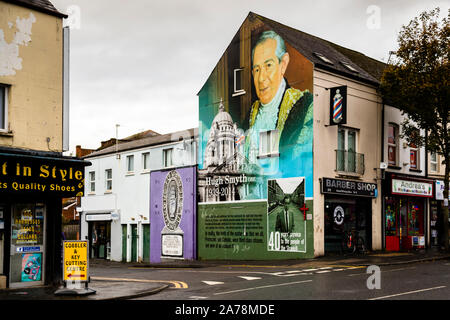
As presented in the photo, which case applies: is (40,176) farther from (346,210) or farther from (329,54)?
(329,54)

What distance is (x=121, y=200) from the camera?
38.3 meters

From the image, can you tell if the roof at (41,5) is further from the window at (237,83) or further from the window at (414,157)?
the window at (414,157)

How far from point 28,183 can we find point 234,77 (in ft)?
53.7

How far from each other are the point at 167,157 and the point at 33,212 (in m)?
19.1

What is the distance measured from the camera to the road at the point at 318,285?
1227 centimetres

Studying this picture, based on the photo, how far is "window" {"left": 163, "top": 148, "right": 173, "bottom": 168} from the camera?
34562 millimetres

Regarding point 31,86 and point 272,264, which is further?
point 272,264

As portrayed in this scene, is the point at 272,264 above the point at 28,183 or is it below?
below

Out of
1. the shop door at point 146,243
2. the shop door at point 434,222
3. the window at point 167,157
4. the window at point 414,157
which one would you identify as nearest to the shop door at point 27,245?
the window at point 167,157

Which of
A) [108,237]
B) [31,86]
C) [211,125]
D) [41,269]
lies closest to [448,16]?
[211,125]

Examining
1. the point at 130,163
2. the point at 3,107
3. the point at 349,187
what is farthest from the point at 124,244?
the point at 3,107

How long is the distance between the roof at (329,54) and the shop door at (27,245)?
14.5 metres
